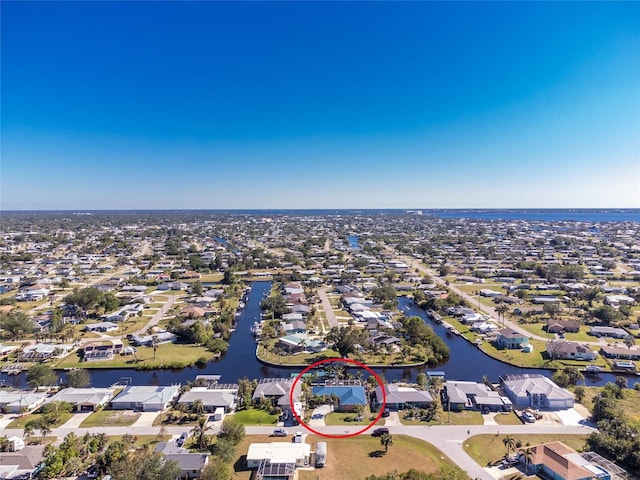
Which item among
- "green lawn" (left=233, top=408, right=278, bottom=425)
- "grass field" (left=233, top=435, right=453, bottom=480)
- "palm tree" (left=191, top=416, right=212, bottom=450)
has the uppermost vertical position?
"palm tree" (left=191, top=416, right=212, bottom=450)

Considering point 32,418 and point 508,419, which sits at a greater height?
point 32,418

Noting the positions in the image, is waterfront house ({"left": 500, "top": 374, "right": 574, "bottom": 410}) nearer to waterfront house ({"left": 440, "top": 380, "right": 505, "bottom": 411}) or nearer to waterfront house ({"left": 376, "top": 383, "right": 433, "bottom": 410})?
waterfront house ({"left": 440, "top": 380, "right": 505, "bottom": 411})

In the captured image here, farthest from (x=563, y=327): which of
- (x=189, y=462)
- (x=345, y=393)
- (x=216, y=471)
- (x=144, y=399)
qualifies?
(x=144, y=399)

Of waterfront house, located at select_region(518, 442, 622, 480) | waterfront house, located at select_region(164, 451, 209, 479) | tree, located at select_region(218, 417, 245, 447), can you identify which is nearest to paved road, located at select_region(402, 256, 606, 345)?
waterfront house, located at select_region(518, 442, 622, 480)

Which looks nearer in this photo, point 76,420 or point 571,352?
point 76,420

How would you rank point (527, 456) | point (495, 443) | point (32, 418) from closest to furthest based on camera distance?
point (527, 456), point (495, 443), point (32, 418)

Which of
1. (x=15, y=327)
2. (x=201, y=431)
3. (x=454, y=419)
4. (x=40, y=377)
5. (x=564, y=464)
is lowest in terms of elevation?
(x=454, y=419)

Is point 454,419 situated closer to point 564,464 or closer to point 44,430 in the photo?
point 564,464
